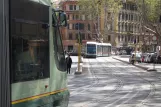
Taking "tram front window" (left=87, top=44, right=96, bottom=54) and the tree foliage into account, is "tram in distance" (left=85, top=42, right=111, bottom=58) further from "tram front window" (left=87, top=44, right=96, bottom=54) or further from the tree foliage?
the tree foliage

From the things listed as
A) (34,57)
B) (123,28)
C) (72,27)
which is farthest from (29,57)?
(123,28)

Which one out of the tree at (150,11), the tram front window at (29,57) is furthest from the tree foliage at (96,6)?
the tram front window at (29,57)

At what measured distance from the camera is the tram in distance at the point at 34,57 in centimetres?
600

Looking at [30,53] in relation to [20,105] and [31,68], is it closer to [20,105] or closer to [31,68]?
[31,68]

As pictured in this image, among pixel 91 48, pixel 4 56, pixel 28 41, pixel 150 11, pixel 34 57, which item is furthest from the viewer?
pixel 91 48

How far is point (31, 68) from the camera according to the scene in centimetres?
684

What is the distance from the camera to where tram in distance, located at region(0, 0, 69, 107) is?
5996 mm

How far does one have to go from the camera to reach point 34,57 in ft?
22.9

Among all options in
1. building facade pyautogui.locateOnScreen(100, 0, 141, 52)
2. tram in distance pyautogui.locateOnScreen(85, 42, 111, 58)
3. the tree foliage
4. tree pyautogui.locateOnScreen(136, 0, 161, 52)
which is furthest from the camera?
building facade pyautogui.locateOnScreen(100, 0, 141, 52)

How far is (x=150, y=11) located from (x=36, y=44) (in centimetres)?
4881

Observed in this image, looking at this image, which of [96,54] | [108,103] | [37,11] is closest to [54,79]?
[37,11]

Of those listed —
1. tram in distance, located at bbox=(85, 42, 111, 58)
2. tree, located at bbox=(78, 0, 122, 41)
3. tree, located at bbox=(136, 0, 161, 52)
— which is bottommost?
tram in distance, located at bbox=(85, 42, 111, 58)

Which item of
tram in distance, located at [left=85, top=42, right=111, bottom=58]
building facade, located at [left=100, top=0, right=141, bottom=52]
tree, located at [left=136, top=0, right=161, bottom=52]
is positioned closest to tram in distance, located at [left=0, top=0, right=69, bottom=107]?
tree, located at [left=136, top=0, right=161, bottom=52]

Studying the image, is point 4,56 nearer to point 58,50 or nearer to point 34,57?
point 34,57
